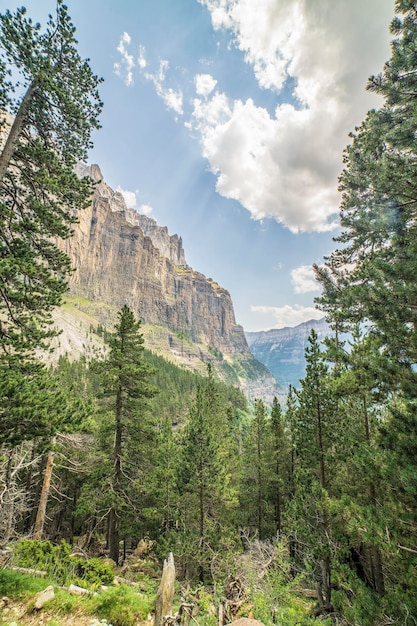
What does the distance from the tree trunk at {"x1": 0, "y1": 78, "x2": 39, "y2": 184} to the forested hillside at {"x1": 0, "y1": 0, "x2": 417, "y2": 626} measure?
0.03 m

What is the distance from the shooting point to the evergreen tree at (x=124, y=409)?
42.1 feet

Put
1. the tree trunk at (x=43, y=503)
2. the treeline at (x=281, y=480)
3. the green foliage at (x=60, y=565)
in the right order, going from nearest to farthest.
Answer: the treeline at (x=281, y=480)
the green foliage at (x=60, y=565)
the tree trunk at (x=43, y=503)

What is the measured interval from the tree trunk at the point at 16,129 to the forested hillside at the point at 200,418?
29 mm

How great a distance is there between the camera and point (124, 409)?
1348cm

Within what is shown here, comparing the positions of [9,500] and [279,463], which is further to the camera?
[279,463]

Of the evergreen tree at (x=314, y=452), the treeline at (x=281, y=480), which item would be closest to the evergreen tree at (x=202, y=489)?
the treeline at (x=281, y=480)

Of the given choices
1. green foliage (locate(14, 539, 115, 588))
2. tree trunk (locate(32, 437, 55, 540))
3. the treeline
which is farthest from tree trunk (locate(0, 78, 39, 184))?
tree trunk (locate(32, 437, 55, 540))

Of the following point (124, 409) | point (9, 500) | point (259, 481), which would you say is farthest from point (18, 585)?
point (259, 481)

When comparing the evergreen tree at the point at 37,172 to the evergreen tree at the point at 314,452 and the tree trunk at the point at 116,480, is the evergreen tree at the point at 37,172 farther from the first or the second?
the evergreen tree at the point at 314,452

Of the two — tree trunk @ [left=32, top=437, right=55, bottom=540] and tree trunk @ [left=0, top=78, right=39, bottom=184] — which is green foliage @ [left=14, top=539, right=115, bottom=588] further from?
tree trunk @ [left=0, top=78, right=39, bottom=184]

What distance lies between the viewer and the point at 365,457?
6.50 m

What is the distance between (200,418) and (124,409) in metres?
4.14

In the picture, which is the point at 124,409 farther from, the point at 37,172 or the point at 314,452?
the point at 37,172

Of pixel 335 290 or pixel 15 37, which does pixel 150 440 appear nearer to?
pixel 335 290
